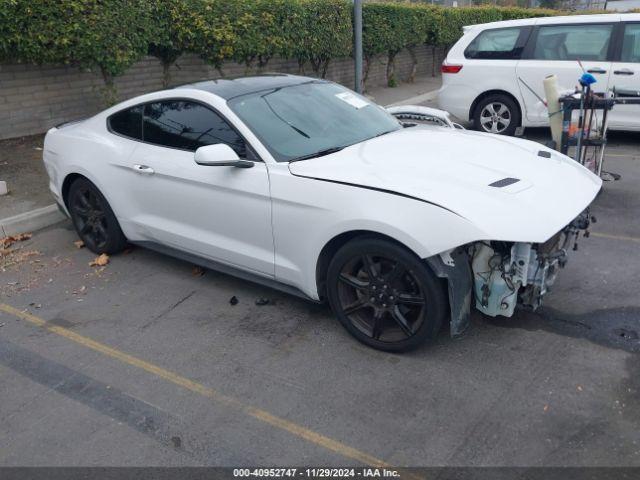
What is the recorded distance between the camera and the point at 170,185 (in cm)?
439

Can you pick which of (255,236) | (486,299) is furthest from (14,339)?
(486,299)

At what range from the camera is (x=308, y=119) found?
423 centimetres

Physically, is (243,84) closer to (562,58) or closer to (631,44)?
(562,58)

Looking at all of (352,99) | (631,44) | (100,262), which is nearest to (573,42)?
(631,44)

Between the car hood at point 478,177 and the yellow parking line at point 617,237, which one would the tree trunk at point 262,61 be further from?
the yellow parking line at point 617,237

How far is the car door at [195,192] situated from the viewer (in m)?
3.93

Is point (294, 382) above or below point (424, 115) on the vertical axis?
below

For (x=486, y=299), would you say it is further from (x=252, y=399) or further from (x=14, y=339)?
(x=14, y=339)

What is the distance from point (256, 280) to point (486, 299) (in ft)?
5.18

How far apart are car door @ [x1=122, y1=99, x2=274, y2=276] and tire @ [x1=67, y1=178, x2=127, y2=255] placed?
36 centimetres

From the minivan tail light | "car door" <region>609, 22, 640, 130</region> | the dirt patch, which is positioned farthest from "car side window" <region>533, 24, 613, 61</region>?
the dirt patch

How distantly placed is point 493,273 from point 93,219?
3.53m
